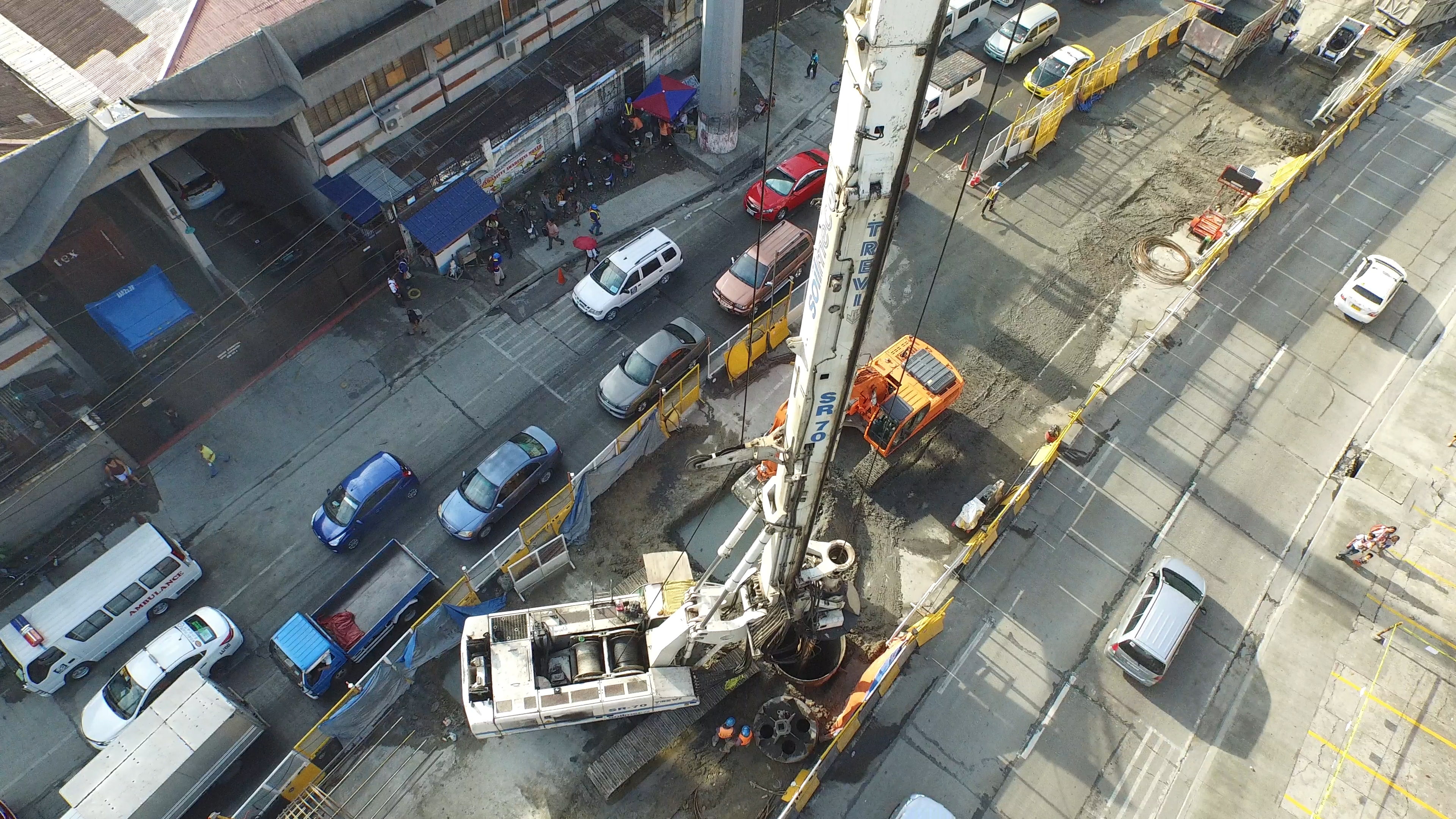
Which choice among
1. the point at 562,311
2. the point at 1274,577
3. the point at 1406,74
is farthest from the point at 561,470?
the point at 1406,74

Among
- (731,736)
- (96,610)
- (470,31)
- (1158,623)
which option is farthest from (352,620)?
(470,31)

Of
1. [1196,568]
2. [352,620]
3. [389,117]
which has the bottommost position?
[352,620]

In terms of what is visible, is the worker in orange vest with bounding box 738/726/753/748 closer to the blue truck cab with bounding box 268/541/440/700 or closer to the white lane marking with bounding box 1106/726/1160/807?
the white lane marking with bounding box 1106/726/1160/807

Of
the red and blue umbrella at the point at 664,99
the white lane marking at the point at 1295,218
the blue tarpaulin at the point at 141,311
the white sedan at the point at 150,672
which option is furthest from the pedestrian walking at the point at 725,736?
the white lane marking at the point at 1295,218

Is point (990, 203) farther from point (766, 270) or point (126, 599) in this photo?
point (126, 599)

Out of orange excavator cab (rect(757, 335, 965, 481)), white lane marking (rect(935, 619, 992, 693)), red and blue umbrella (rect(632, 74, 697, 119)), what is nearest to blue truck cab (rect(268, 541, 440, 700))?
orange excavator cab (rect(757, 335, 965, 481))

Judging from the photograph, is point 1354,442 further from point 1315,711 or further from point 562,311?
point 562,311
